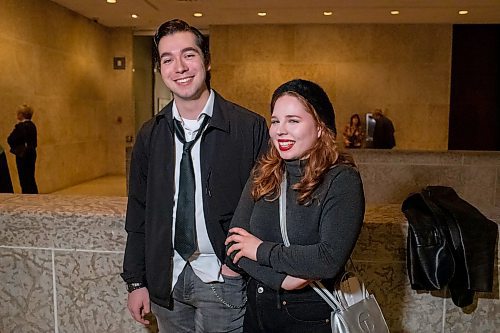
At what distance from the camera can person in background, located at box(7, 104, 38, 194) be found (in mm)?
8406

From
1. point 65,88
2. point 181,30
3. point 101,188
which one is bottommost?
point 101,188

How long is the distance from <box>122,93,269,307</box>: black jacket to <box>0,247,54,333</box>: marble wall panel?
689mm

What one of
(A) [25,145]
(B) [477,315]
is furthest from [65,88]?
(B) [477,315]

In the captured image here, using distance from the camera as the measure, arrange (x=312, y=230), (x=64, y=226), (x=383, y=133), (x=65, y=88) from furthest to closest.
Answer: (x=383, y=133) < (x=65, y=88) < (x=64, y=226) < (x=312, y=230)

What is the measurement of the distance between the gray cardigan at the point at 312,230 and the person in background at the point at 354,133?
10.2 m

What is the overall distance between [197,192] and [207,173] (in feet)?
0.27

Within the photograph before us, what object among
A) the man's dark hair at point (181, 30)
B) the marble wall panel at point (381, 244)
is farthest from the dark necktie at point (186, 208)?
the marble wall panel at point (381, 244)

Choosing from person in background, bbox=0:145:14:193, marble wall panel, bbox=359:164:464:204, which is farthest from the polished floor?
marble wall panel, bbox=359:164:464:204

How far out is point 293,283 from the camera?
154 centimetres

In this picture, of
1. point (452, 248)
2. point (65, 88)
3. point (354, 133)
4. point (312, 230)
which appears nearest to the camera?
point (312, 230)

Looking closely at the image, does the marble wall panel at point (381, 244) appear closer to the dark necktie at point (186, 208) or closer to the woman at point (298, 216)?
the woman at point (298, 216)

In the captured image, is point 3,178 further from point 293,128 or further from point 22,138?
point 293,128

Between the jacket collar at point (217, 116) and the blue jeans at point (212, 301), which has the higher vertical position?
the jacket collar at point (217, 116)

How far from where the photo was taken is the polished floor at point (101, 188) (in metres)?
10.3
